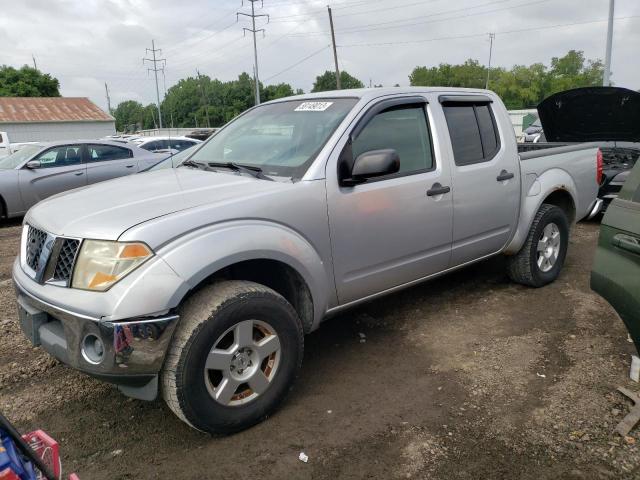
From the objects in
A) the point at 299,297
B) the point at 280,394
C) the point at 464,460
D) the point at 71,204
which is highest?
the point at 71,204

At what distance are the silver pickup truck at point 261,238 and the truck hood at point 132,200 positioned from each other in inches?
0.5

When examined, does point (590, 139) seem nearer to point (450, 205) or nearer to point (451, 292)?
point (451, 292)

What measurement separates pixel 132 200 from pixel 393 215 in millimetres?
1607

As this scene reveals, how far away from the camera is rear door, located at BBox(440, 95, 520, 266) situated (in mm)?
3949

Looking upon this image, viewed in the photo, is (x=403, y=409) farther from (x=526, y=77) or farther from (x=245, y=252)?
Answer: (x=526, y=77)

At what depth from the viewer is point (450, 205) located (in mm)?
3809

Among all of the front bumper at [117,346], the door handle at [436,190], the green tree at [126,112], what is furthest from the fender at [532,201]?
the green tree at [126,112]

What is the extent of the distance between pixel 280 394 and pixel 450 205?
1851 millimetres

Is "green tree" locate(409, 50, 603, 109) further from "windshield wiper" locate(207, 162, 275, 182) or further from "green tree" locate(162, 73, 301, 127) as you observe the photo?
"windshield wiper" locate(207, 162, 275, 182)

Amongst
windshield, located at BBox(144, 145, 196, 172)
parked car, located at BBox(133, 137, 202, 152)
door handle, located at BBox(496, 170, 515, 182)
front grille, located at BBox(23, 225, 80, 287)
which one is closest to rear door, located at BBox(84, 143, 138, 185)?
windshield, located at BBox(144, 145, 196, 172)

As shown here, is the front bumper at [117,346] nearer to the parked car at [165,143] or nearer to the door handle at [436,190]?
the door handle at [436,190]

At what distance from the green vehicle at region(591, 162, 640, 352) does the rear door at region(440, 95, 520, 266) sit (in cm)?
120

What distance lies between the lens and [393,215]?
3418 mm

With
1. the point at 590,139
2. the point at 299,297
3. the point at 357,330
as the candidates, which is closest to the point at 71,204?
the point at 299,297
